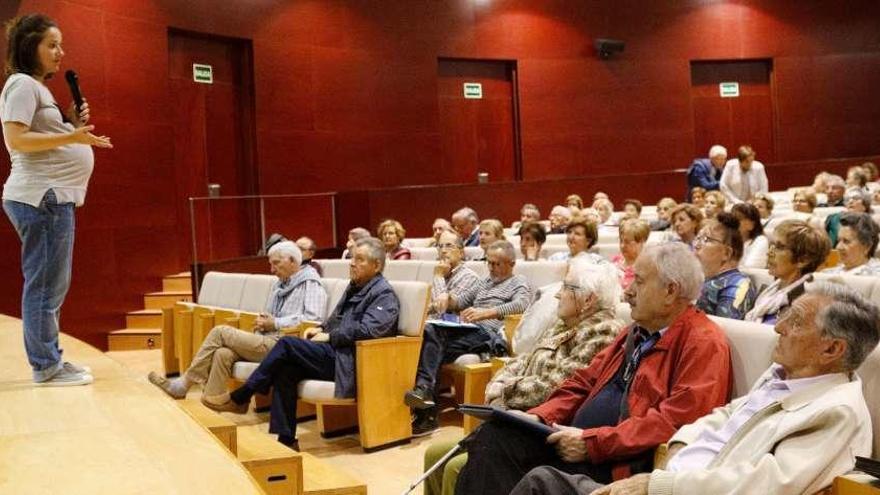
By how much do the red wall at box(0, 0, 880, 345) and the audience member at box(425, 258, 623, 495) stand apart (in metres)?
5.78

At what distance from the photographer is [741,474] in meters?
2.11

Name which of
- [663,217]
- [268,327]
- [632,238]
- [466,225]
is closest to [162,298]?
[466,225]

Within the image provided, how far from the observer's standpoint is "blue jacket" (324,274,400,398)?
4703mm

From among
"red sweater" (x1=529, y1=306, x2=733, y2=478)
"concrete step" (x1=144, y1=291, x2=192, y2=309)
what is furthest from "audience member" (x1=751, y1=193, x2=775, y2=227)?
"concrete step" (x1=144, y1=291, x2=192, y2=309)

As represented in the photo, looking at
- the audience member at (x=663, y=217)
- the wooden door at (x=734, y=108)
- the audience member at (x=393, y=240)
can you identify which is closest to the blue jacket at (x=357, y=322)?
the audience member at (x=393, y=240)

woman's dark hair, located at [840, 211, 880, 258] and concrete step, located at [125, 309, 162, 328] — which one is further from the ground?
woman's dark hair, located at [840, 211, 880, 258]

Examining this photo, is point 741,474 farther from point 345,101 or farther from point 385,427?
point 345,101

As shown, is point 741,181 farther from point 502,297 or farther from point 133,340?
point 133,340

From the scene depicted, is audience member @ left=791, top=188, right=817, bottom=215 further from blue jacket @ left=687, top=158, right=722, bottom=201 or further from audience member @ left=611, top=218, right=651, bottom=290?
blue jacket @ left=687, top=158, right=722, bottom=201

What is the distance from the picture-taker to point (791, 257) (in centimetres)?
337

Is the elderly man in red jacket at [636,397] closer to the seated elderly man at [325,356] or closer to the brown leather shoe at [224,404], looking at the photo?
the seated elderly man at [325,356]

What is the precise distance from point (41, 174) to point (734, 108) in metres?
12.1

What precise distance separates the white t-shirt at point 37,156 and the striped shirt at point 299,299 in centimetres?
230

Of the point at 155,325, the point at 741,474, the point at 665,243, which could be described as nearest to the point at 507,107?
the point at 155,325
